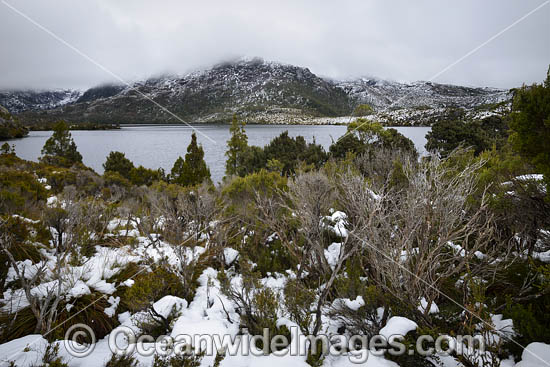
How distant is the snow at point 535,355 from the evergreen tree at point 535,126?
5.69 ft

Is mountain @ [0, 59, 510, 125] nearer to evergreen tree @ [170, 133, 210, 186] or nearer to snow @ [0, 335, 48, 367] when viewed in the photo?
evergreen tree @ [170, 133, 210, 186]

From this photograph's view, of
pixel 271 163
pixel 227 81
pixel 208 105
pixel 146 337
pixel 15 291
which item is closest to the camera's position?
pixel 146 337

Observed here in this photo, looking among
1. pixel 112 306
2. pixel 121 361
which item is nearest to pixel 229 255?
pixel 112 306

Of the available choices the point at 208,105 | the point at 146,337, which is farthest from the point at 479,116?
the point at 208,105

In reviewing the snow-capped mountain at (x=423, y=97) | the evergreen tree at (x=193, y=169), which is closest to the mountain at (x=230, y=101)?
the snow-capped mountain at (x=423, y=97)

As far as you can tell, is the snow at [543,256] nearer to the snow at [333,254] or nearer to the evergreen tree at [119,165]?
the snow at [333,254]

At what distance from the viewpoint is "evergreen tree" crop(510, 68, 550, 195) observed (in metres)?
2.69

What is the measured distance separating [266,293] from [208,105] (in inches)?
5066

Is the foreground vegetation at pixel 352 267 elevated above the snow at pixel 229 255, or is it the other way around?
the foreground vegetation at pixel 352 267

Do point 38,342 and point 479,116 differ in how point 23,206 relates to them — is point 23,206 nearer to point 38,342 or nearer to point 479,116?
point 38,342

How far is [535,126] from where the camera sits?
279 centimetres

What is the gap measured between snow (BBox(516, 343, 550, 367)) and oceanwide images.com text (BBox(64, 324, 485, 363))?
0.37m

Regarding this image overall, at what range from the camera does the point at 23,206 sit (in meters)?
6.95

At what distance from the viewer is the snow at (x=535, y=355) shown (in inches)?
90.4
